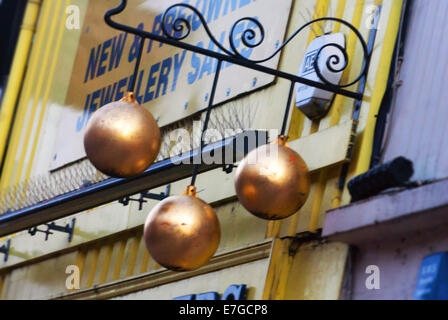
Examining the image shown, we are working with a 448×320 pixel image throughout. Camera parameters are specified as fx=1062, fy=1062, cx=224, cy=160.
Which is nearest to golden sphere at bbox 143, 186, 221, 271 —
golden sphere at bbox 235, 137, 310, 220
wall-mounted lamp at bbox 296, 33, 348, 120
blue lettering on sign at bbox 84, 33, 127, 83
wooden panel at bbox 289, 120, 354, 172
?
golden sphere at bbox 235, 137, 310, 220

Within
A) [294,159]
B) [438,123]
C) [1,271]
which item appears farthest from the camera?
[1,271]

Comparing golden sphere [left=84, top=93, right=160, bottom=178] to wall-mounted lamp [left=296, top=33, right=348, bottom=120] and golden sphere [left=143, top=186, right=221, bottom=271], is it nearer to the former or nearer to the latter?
golden sphere [left=143, top=186, right=221, bottom=271]

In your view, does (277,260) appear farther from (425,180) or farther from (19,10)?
(19,10)

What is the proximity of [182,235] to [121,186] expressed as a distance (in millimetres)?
1709

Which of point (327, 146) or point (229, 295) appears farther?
point (229, 295)

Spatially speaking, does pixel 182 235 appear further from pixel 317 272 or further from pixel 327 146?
pixel 327 146

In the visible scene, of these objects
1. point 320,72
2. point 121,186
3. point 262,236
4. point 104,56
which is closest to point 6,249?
point 104,56

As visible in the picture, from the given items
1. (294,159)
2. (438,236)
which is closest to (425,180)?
(438,236)

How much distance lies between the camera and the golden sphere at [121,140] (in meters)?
4.16

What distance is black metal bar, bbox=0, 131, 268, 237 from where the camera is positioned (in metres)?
4.95

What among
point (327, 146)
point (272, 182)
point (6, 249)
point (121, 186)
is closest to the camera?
point (272, 182)

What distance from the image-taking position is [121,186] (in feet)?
18.8
